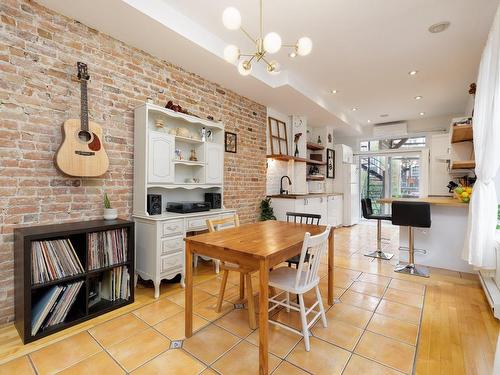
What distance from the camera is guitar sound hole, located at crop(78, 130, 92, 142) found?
2.34 meters

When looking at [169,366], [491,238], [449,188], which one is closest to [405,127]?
[449,188]

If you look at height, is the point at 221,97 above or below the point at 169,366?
above

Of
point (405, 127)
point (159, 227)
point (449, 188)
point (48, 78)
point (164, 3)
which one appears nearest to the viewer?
point (48, 78)

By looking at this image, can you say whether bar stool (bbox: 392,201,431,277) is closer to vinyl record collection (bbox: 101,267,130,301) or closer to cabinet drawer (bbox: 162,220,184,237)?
cabinet drawer (bbox: 162,220,184,237)

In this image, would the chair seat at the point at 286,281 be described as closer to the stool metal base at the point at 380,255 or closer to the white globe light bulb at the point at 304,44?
the white globe light bulb at the point at 304,44

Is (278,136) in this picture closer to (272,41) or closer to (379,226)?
(379,226)

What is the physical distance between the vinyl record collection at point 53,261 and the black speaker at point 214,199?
1.71 metres

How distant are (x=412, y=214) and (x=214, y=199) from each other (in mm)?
2595

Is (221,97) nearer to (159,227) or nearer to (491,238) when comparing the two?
(159,227)

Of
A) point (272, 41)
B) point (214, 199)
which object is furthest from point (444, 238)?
point (272, 41)

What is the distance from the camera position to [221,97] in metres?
3.92

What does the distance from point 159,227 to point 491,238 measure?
329cm

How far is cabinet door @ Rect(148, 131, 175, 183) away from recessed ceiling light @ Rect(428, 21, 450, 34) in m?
3.12

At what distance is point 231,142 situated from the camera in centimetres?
409
